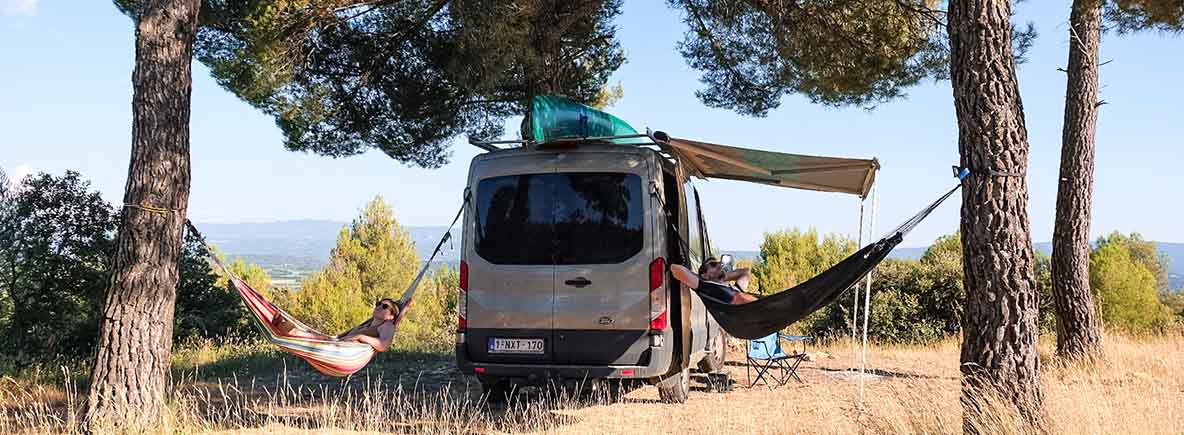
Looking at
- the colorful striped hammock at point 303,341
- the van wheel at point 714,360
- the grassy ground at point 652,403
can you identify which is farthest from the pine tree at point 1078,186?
the colorful striped hammock at point 303,341

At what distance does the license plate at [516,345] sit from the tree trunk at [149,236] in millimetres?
2014

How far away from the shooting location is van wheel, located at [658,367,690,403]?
21.1 feet

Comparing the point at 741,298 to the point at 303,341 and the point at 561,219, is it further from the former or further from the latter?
the point at 303,341

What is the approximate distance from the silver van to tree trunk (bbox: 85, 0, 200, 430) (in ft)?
6.12

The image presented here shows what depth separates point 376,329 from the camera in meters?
5.93

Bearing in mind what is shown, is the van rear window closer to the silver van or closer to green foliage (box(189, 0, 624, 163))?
the silver van

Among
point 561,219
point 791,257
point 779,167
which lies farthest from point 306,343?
point 791,257

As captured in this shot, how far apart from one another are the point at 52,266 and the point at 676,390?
23.1 feet

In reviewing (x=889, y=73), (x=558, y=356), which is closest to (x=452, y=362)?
(x=558, y=356)

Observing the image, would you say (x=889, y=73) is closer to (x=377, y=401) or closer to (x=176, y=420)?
(x=377, y=401)

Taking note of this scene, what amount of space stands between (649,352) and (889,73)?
536cm

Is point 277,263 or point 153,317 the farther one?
point 277,263

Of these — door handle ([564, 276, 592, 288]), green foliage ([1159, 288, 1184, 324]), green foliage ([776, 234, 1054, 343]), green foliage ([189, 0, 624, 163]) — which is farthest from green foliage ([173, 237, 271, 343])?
green foliage ([1159, 288, 1184, 324])

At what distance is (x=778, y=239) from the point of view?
1722 centimetres
